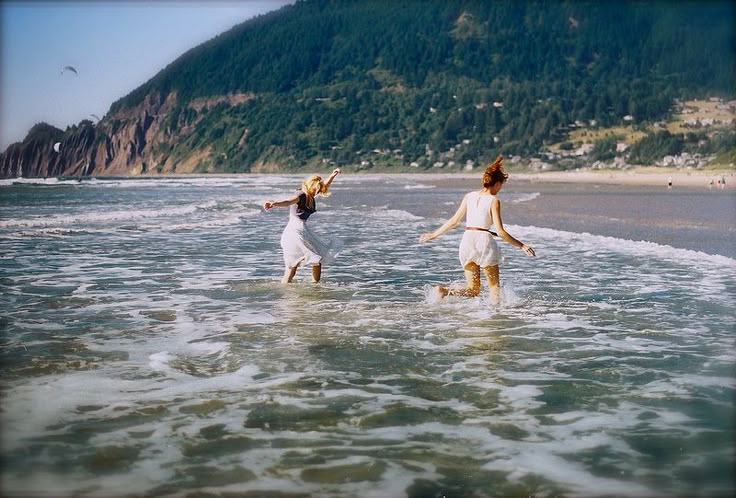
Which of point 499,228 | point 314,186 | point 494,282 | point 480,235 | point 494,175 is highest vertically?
point 494,175

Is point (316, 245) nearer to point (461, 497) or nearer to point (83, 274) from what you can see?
point (83, 274)

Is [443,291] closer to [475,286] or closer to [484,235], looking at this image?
[475,286]

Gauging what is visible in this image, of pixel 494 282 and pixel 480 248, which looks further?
pixel 494 282

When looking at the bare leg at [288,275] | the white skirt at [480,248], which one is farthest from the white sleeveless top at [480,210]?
the bare leg at [288,275]

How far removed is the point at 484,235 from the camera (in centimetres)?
949

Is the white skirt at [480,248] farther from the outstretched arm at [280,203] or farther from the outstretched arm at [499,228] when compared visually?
the outstretched arm at [280,203]

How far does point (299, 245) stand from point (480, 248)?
3287 mm

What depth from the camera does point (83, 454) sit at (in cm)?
475

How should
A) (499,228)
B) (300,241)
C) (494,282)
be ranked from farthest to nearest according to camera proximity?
1. (300,241)
2. (494,282)
3. (499,228)

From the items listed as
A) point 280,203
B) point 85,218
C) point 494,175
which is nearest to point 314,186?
point 280,203

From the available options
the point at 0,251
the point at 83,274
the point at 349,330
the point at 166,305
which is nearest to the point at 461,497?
the point at 349,330

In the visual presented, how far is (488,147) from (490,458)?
15807 cm

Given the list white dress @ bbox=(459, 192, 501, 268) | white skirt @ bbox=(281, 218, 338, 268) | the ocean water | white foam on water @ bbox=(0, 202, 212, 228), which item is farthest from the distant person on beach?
white foam on water @ bbox=(0, 202, 212, 228)

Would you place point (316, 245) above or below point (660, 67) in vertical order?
below
